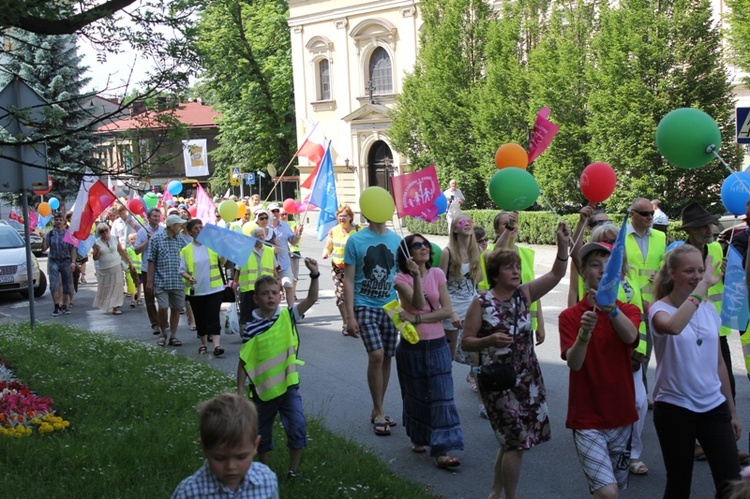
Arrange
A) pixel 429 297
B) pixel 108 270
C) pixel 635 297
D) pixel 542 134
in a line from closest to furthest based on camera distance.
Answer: pixel 635 297 → pixel 429 297 → pixel 542 134 → pixel 108 270

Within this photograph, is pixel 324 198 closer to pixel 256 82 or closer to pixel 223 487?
pixel 223 487

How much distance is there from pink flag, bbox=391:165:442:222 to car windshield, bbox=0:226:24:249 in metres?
14.8

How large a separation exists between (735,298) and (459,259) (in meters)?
3.21

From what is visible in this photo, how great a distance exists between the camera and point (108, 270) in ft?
55.1

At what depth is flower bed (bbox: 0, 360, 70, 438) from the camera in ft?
22.7

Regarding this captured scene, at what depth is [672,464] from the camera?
473cm

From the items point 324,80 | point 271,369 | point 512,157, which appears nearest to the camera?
point 271,369

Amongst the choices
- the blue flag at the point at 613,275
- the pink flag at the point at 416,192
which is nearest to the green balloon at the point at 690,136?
the blue flag at the point at 613,275

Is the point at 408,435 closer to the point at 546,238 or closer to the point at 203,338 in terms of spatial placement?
the point at 203,338

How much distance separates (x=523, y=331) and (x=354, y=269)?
8.32 ft

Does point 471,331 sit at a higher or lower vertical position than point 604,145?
lower

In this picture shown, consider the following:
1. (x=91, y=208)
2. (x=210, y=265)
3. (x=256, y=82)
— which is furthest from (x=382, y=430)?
(x=256, y=82)

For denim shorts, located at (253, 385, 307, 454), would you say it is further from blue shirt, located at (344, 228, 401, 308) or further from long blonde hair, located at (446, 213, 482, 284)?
long blonde hair, located at (446, 213, 482, 284)

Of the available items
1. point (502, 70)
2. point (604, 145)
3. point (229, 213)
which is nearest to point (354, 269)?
point (229, 213)
